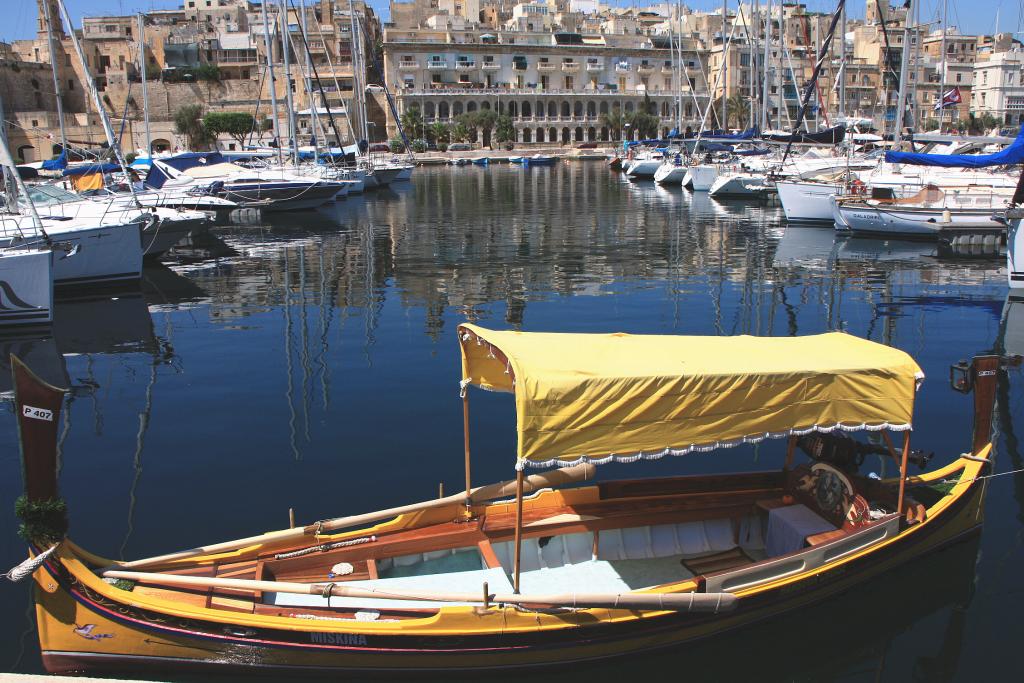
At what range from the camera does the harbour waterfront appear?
26.9ft

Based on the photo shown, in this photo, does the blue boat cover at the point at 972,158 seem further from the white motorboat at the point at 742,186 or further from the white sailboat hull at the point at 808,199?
the white motorboat at the point at 742,186

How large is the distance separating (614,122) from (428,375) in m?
86.7

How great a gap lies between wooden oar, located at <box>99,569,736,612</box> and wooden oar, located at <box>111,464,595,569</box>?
50 centimetres

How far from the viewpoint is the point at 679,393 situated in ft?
23.1

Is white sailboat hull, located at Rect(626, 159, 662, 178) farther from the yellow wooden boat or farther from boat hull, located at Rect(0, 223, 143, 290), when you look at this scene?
the yellow wooden boat

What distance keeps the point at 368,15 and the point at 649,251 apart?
294 feet

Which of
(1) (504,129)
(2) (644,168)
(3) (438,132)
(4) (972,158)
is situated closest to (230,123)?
(3) (438,132)

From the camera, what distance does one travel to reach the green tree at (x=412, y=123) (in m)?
90.9

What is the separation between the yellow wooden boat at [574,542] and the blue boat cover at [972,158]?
20.1 m

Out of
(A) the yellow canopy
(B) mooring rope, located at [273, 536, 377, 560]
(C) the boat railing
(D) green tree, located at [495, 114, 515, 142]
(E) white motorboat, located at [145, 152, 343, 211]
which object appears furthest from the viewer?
(D) green tree, located at [495, 114, 515, 142]

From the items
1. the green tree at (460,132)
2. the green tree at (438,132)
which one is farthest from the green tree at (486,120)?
the green tree at (438,132)

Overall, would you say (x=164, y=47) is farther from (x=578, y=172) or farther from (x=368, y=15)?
(x=578, y=172)

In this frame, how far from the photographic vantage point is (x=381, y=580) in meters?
7.73

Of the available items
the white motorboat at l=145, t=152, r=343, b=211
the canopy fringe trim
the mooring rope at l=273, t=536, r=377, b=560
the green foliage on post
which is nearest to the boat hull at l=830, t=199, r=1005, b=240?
the canopy fringe trim
